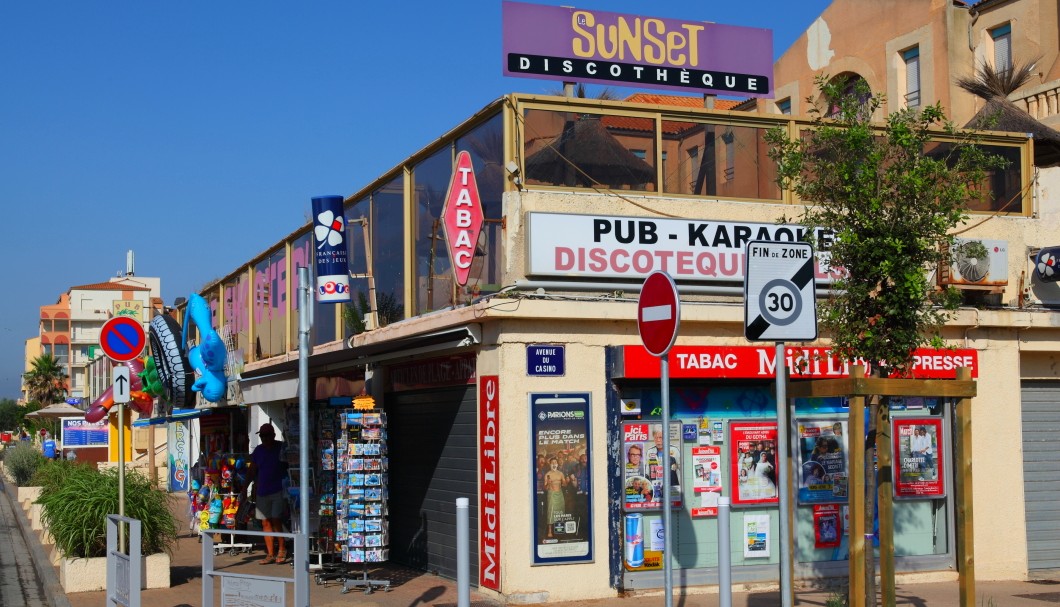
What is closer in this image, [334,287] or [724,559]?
[724,559]

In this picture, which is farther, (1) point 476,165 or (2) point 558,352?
(1) point 476,165

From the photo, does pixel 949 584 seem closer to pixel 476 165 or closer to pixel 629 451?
pixel 629 451

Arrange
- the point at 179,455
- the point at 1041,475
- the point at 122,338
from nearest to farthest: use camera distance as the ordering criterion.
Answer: the point at 122,338 < the point at 1041,475 < the point at 179,455

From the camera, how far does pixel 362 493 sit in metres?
13.0

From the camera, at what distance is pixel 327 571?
1445 centimetres

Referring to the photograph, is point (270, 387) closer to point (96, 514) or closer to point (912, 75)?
point (96, 514)

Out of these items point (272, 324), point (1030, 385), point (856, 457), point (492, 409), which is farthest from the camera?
point (272, 324)

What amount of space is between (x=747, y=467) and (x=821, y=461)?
3.14 feet

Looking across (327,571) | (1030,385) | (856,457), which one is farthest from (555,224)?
(1030,385)

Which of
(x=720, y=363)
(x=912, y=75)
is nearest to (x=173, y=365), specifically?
(x=720, y=363)

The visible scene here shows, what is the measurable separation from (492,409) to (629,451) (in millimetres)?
1585

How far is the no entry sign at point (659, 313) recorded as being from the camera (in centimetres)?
759

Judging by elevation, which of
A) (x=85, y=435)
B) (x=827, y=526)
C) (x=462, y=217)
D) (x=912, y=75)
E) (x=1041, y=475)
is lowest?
(x=85, y=435)

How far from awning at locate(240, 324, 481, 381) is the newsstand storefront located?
1712 millimetres
